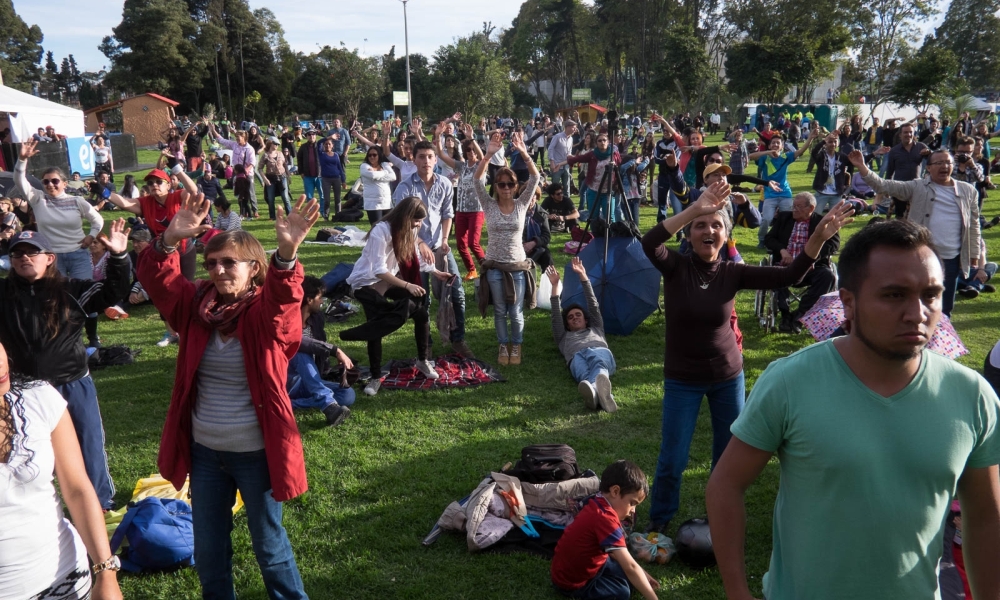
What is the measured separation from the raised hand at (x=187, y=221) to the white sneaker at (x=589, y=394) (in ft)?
12.7

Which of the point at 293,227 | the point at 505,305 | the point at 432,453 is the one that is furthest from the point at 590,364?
the point at 293,227

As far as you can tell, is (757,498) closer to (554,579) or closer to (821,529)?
(554,579)

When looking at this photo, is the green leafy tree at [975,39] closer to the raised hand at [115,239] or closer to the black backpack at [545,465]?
the black backpack at [545,465]

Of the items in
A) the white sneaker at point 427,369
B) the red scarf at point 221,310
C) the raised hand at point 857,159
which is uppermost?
the raised hand at point 857,159

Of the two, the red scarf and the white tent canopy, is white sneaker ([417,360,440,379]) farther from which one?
the white tent canopy

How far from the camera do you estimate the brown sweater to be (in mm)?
4094

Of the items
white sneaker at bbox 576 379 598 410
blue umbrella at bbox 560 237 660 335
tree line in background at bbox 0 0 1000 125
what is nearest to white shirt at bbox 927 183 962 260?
blue umbrella at bbox 560 237 660 335

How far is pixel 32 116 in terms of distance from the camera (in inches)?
1025

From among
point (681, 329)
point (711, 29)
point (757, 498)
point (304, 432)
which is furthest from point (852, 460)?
point (711, 29)

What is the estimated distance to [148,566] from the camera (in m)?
4.18

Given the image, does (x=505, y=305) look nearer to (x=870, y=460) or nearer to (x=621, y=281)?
(x=621, y=281)

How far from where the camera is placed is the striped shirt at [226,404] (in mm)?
3104

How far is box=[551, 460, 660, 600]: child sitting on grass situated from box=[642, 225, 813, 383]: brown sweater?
0.70m

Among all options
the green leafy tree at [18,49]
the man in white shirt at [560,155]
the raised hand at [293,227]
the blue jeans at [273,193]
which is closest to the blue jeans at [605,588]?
Answer: the raised hand at [293,227]
